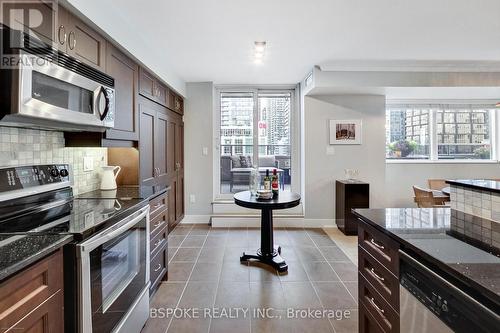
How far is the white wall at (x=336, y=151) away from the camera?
4.25 metres

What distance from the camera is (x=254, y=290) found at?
92.4 inches

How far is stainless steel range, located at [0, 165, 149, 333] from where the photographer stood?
1142mm

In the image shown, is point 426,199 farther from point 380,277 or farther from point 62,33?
point 62,33

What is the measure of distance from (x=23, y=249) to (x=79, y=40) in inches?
53.6

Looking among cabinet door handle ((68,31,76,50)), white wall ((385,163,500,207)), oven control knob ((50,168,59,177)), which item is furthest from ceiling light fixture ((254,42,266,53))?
white wall ((385,163,500,207))

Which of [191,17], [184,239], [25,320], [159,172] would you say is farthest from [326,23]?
[184,239]

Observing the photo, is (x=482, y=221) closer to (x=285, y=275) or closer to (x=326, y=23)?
(x=285, y=275)

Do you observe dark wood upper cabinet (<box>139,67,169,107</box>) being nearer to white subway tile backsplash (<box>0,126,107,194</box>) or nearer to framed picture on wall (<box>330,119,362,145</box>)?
white subway tile backsplash (<box>0,126,107,194</box>)

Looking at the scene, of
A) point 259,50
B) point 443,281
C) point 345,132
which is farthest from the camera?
point 345,132

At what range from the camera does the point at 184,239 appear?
3701 millimetres

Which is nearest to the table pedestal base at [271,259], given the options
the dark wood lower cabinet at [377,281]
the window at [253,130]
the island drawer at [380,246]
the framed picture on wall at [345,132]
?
the dark wood lower cabinet at [377,281]

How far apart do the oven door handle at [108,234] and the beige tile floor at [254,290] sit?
0.81 m

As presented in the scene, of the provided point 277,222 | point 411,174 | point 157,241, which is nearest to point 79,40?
point 157,241

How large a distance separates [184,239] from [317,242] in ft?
5.96
